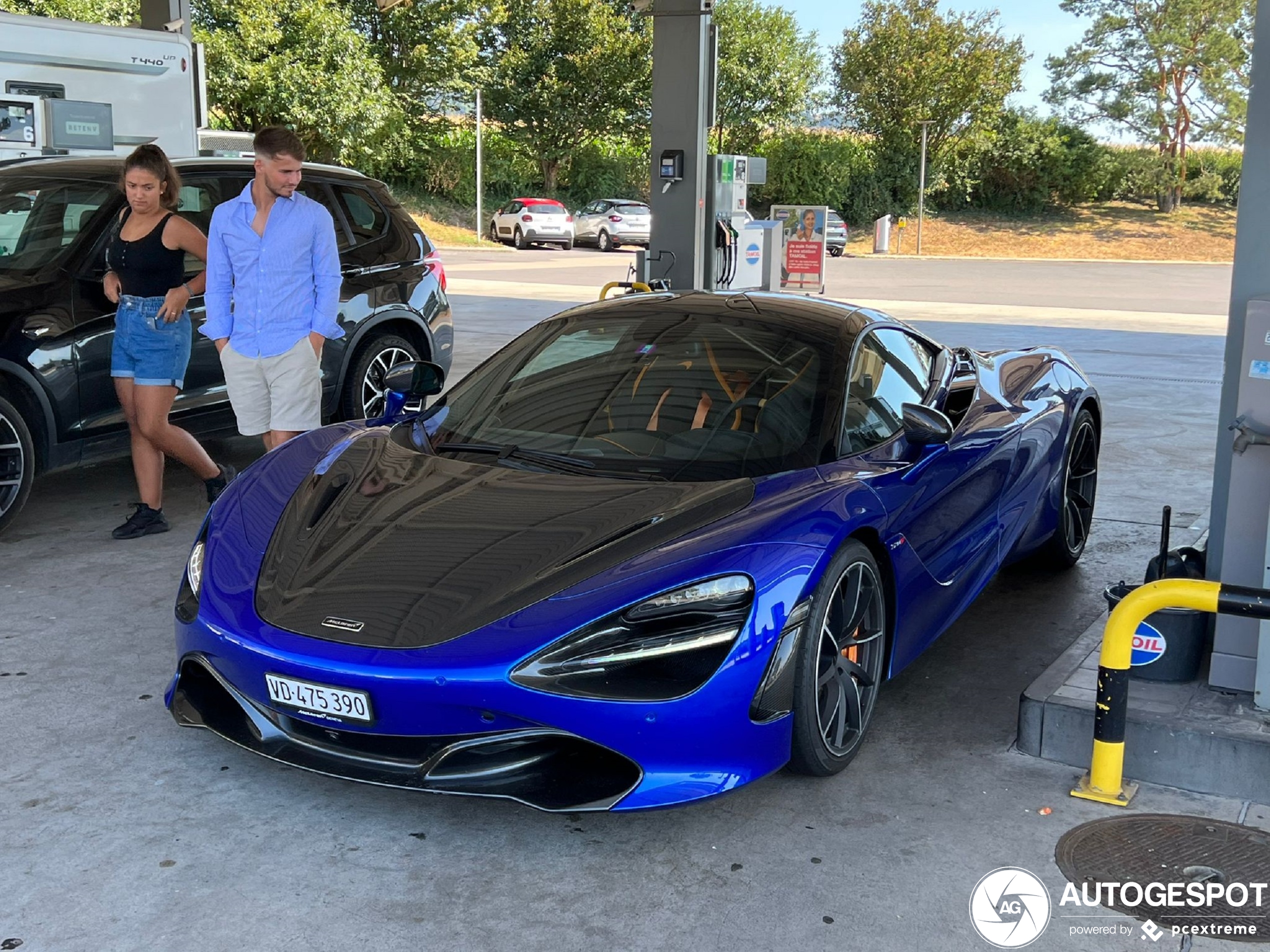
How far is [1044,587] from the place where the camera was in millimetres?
5570

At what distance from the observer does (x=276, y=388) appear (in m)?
5.74

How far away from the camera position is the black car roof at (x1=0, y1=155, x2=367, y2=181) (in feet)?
22.5

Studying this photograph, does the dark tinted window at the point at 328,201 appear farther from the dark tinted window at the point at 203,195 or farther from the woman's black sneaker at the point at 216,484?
the woman's black sneaker at the point at 216,484

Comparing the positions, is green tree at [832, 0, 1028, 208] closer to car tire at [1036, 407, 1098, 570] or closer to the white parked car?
the white parked car

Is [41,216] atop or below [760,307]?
atop

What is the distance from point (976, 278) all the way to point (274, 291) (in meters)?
25.9

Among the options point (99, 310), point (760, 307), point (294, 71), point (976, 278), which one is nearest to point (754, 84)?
point (294, 71)

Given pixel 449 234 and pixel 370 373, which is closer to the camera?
pixel 370 373

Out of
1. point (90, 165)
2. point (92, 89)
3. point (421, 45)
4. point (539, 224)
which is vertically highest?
point (421, 45)

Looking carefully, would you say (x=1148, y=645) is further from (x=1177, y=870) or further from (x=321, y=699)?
(x=321, y=699)

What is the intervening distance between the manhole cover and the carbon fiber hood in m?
1.23

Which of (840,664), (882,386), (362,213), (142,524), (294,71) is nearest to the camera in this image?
(840,664)

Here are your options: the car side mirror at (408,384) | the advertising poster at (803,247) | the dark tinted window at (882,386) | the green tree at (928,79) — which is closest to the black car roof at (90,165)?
the car side mirror at (408,384)

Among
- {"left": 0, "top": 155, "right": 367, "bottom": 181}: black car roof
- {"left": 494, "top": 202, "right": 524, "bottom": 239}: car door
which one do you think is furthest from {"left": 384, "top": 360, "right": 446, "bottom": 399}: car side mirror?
{"left": 494, "top": 202, "right": 524, "bottom": 239}: car door
